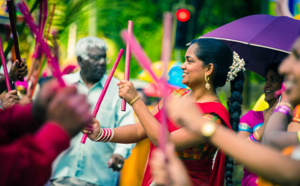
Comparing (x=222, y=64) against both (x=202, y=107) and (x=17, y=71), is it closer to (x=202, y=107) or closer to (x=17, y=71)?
(x=202, y=107)

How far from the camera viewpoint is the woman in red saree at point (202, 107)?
264 centimetres

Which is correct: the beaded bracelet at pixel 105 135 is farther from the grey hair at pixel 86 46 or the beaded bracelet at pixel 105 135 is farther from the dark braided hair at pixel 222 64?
the grey hair at pixel 86 46

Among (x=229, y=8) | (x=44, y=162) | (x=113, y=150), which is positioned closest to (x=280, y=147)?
(x=44, y=162)

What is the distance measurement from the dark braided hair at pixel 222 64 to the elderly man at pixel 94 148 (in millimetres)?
1292

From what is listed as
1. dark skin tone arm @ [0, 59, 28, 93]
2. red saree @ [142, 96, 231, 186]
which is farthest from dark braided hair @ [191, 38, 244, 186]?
dark skin tone arm @ [0, 59, 28, 93]

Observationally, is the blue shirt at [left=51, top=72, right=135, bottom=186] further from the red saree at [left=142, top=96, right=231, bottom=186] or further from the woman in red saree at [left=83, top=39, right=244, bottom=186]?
the red saree at [left=142, top=96, right=231, bottom=186]

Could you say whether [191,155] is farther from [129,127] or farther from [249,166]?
[249,166]

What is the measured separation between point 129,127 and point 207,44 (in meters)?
0.77

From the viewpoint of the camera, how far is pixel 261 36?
11.6ft

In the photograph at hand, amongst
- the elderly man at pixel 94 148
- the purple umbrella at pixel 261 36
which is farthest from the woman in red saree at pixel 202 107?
the elderly man at pixel 94 148

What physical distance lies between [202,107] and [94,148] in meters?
1.67

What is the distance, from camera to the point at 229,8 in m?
14.5

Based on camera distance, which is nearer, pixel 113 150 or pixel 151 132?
pixel 151 132

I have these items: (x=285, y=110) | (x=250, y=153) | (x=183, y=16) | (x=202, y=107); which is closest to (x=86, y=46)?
(x=183, y=16)
